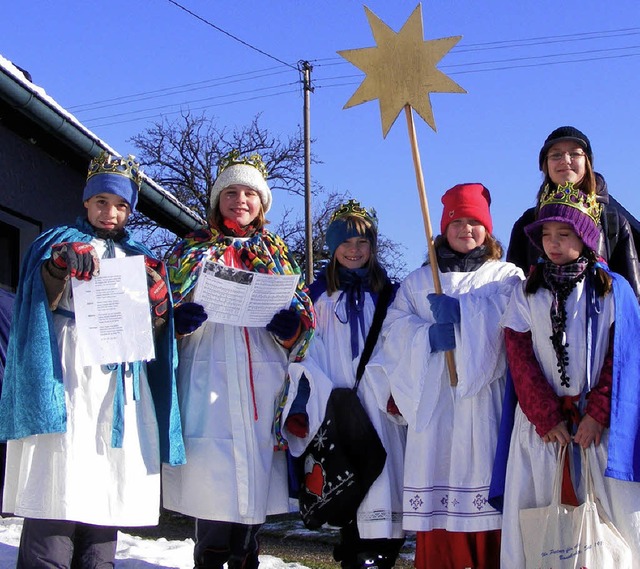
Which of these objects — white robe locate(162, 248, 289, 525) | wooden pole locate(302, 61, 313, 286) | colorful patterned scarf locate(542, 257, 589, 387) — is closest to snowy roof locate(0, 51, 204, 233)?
white robe locate(162, 248, 289, 525)

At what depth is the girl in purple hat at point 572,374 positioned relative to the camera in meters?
3.71

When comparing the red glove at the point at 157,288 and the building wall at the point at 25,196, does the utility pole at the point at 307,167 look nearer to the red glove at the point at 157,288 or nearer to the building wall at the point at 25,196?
the building wall at the point at 25,196

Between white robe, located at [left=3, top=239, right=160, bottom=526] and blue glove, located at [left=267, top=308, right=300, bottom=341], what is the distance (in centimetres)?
73

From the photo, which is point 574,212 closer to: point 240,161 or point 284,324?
point 284,324

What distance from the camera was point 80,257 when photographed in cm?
374

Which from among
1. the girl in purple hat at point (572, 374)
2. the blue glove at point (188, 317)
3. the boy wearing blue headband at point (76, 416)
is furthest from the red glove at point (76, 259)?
the girl in purple hat at point (572, 374)

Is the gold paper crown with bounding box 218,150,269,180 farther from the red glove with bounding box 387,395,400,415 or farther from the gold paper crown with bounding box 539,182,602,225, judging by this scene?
the gold paper crown with bounding box 539,182,602,225

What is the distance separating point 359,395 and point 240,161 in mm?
1427

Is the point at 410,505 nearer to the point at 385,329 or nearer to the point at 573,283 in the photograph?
the point at 385,329

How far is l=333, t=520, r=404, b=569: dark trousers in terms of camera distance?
440 cm

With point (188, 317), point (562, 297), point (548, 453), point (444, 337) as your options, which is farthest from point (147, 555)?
point (562, 297)

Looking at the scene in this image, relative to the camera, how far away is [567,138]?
173 inches

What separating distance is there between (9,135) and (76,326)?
13.3ft

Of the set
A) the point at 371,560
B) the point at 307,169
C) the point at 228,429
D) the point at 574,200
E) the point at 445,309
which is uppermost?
the point at 307,169
